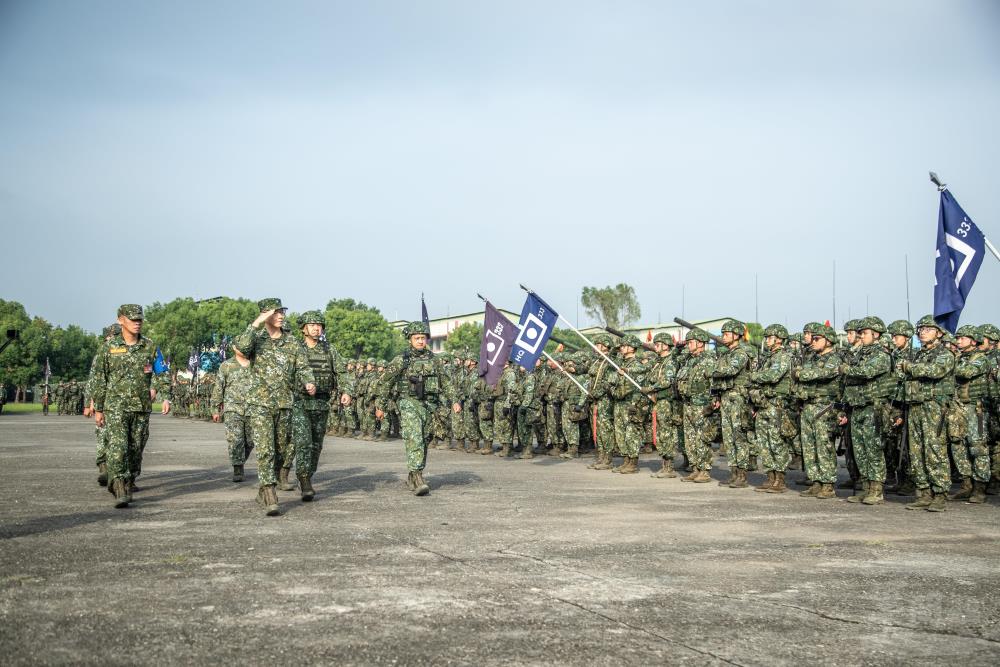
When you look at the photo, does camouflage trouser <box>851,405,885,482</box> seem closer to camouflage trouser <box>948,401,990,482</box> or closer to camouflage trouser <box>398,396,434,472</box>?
camouflage trouser <box>948,401,990,482</box>

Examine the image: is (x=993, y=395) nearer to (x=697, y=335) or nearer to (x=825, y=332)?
(x=825, y=332)

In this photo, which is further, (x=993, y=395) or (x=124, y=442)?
(x=993, y=395)

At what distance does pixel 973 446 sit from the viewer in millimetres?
11086

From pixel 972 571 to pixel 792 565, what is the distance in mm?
1352

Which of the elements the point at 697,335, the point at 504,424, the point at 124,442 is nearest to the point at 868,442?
the point at 697,335

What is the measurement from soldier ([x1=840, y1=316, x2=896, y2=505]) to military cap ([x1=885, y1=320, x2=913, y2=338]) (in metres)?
0.83

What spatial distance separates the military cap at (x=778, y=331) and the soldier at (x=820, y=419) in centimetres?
165

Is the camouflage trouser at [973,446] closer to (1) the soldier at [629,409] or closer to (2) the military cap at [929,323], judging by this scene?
(2) the military cap at [929,323]

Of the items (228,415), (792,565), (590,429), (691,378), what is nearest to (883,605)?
(792,565)

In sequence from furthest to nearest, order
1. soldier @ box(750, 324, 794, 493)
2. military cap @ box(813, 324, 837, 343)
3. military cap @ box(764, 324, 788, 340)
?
military cap @ box(764, 324, 788, 340)
soldier @ box(750, 324, 794, 493)
military cap @ box(813, 324, 837, 343)

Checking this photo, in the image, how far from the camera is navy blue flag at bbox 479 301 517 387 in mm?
18500

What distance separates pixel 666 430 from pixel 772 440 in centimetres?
233

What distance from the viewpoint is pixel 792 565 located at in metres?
6.87

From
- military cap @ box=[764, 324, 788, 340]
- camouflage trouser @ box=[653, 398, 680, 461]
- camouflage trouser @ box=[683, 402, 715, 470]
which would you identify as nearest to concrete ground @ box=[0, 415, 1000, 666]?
camouflage trouser @ box=[683, 402, 715, 470]
